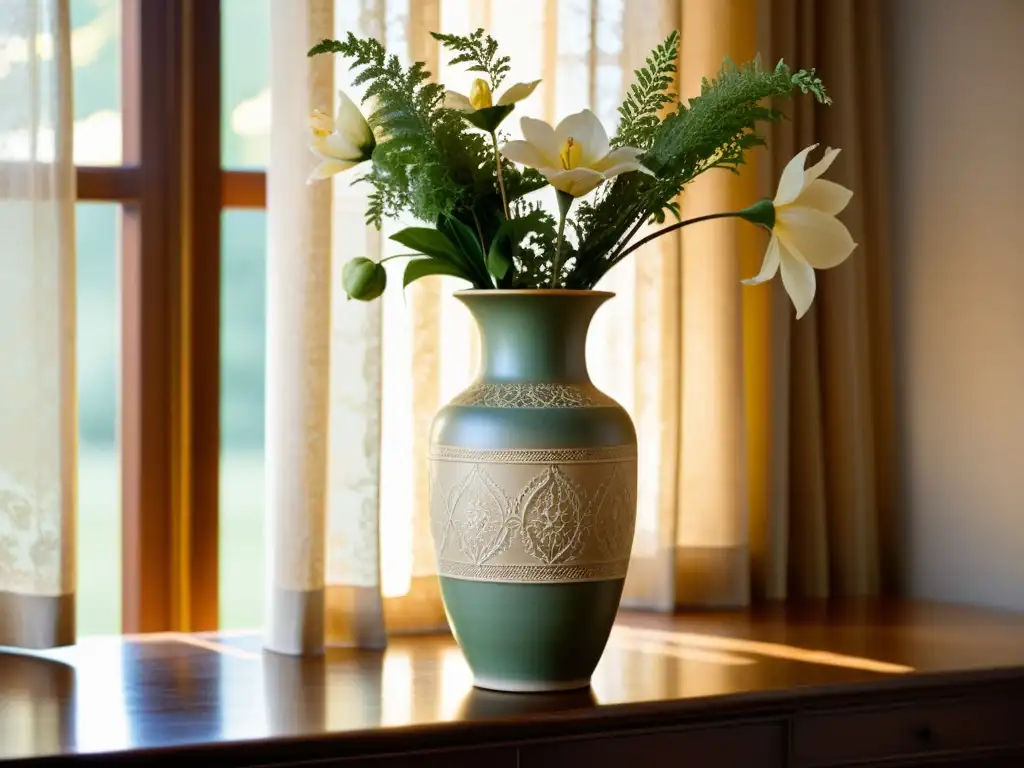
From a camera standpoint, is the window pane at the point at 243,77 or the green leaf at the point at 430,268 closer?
the green leaf at the point at 430,268

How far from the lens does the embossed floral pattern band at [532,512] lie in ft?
5.34

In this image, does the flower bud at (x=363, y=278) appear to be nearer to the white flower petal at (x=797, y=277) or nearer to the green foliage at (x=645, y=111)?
the green foliage at (x=645, y=111)

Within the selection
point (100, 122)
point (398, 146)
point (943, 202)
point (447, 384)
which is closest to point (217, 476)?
point (447, 384)

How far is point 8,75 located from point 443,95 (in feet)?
2.14

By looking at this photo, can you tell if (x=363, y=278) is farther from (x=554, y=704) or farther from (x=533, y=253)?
(x=554, y=704)

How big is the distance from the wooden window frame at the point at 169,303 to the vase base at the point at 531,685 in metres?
0.67

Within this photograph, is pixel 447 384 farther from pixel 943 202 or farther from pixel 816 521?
pixel 943 202

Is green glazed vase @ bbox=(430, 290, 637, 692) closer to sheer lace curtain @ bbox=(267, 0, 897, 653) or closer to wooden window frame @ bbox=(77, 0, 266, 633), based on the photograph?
sheer lace curtain @ bbox=(267, 0, 897, 653)

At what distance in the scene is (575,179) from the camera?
1573mm

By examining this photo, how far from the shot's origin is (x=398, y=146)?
5.42 feet

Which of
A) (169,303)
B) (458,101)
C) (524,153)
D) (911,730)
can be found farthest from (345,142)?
(911,730)

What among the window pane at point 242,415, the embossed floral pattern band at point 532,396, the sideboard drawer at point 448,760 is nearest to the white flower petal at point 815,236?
the embossed floral pattern band at point 532,396

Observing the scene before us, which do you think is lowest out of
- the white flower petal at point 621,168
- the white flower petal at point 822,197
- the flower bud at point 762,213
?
the flower bud at point 762,213

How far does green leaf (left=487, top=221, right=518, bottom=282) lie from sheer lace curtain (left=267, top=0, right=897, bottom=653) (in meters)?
0.32
